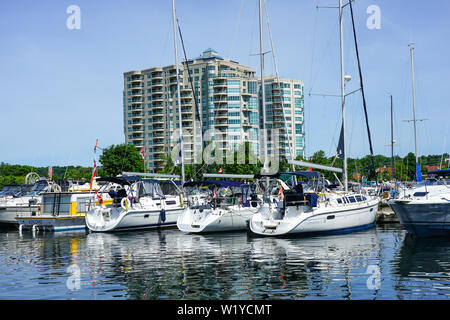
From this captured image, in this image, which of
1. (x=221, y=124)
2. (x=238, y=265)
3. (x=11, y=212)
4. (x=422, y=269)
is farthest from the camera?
(x=221, y=124)

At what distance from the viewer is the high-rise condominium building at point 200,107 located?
114938 millimetres

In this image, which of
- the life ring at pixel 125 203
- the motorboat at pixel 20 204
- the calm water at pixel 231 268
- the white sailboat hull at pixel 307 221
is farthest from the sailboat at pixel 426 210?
the motorboat at pixel 20 204

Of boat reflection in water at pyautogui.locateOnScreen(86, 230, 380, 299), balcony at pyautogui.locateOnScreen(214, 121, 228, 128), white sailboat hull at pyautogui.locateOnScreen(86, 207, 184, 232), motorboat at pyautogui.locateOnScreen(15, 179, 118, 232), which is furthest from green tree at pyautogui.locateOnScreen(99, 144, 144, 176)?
boat reflection in water at pyautogui.locateOnScreen(86, 230, 380, 299)

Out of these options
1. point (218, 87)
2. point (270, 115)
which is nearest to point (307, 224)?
point (218, 87)

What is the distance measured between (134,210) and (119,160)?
191 ft

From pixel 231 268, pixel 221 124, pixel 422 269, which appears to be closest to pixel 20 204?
pixel 231 268

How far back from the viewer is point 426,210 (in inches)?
955

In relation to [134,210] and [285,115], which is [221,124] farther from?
[134,210]

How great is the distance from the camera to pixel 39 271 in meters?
17.8

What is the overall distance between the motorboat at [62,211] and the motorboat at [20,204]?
1.76ft

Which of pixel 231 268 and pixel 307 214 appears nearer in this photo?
pixel 231 268

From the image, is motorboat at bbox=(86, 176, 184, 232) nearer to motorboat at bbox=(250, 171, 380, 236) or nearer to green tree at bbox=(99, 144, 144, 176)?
motorboat at bbox=(250, 171, 380, 236)

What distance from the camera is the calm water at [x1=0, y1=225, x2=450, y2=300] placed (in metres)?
13.7
